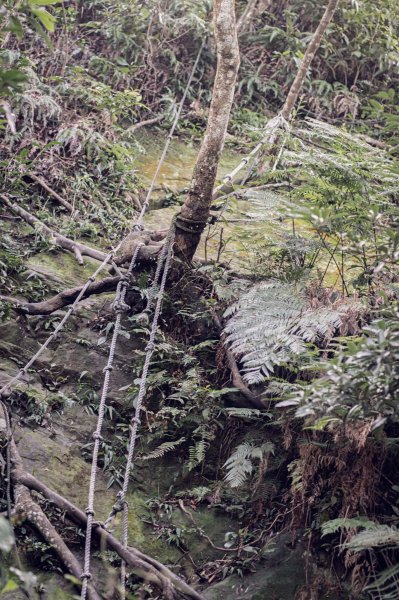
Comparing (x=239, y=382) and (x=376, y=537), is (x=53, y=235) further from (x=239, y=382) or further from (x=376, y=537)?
(x=376, y=537)

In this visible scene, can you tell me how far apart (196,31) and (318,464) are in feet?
22.6

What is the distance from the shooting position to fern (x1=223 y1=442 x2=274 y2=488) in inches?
158

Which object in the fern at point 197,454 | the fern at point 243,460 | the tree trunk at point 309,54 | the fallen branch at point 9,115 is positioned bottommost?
the fern at point 197,454

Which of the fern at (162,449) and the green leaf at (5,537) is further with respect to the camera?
the fern at (162,449)

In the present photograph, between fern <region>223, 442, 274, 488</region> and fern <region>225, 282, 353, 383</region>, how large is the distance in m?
0.46

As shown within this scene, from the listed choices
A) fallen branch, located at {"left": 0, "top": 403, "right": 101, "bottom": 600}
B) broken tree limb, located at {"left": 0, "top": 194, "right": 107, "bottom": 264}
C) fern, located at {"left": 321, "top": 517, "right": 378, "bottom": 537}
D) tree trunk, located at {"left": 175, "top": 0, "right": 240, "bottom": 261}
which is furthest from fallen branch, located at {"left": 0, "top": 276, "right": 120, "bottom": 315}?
fern, located at {"left": 321, "top": 517, "right": 378, "bottom": 537}

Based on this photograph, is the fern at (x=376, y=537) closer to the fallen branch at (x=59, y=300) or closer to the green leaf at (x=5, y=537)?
the green leaf at (x=5, y=537)

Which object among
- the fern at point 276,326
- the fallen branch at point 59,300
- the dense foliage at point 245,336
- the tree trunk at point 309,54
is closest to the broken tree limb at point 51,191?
the dense foliage at point 245,336

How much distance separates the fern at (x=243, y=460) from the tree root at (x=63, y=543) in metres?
0.69

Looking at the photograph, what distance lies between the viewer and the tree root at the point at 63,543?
3.43 m

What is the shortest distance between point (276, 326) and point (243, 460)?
0.86m

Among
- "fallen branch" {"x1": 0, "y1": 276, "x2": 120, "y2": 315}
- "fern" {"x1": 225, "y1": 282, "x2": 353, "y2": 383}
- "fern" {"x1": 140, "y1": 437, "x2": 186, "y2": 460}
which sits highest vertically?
"fern" {"x1": 225, "y1": 282, "x2": 353, "y2": 383}

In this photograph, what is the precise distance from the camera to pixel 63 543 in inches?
138

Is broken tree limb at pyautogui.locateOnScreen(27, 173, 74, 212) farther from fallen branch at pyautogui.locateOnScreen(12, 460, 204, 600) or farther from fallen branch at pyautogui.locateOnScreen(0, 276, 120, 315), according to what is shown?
fallen branch at pyautogui.locateOnScreen(12, 460, 204, 600)
